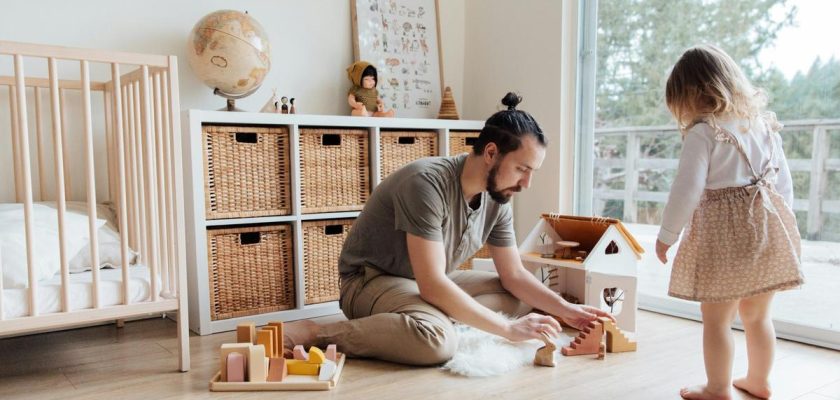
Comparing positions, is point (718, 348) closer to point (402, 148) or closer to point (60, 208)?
point (402, 148)

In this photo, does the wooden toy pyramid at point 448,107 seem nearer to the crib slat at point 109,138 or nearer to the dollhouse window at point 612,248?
the dollhouse window at point 612,248

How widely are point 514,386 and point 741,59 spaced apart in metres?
1.41

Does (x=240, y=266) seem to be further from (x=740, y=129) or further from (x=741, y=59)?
(x=741, y=59)

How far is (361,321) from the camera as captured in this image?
1.72m

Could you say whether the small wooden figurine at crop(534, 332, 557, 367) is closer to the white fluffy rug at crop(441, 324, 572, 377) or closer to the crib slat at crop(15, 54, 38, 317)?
the white fluffy rug at crop(441, 324, 572, 377)

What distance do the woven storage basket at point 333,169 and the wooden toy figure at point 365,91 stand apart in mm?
192

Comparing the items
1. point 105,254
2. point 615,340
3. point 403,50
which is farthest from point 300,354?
point 403,50

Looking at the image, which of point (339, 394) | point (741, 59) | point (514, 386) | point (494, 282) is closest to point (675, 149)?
point (741, 59)

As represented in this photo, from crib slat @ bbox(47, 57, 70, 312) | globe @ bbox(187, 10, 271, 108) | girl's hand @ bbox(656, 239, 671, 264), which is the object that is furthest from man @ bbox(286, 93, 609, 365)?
globe @ bbox(187, 10, 271, 108)

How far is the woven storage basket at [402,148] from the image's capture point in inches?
97.0

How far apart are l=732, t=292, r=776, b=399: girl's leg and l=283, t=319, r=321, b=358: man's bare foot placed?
110 cm

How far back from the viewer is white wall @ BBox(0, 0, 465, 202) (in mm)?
2078

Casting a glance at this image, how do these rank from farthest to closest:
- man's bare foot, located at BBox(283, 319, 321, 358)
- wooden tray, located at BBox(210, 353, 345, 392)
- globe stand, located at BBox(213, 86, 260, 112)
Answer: globe stand, located at BBox(213, 86, 260, 112)
man's bare foot, located at BBox(283, 319, 321, 358)
wooden tray, located at BBox(210, 353, 345, 392)

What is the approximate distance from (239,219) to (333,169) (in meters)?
0.40
